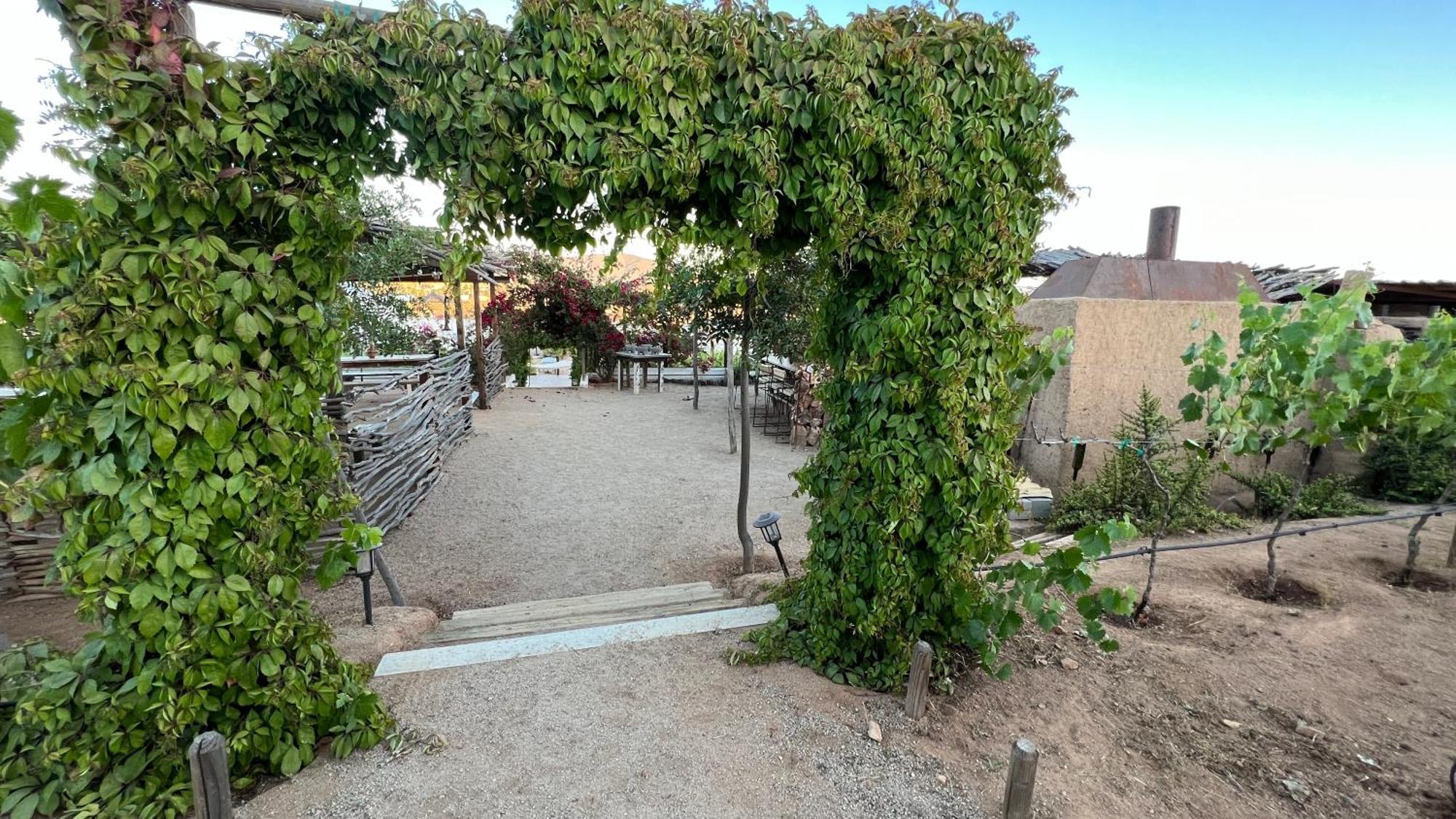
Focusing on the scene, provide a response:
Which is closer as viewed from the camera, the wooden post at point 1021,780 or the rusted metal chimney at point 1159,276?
the wooden post at point 1021,780

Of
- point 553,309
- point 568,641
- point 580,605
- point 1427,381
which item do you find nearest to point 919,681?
point 568,641

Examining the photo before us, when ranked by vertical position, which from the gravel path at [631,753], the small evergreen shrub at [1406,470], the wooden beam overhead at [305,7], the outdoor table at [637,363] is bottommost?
the gravel path at [631,753]

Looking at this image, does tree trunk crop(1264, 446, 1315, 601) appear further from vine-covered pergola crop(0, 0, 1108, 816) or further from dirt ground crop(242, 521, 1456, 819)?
vine-covered pergola crop(0, 0, 1108, 816)

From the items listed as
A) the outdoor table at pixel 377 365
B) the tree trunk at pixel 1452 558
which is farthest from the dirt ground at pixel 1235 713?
the outdoor table at pixel 377 365

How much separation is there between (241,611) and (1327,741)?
13.8 feet

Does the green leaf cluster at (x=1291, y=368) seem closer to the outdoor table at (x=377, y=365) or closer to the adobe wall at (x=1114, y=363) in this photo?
the adobe wall at (x=1114, y=363)

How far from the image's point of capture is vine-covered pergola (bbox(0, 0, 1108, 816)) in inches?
71.4

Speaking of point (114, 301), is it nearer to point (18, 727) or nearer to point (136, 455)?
point (136, 455)

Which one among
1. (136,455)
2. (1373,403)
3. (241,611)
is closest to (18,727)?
(241,611)

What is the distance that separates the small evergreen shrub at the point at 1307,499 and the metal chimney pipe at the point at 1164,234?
2517 mm

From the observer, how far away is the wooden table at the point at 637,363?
47.3ft

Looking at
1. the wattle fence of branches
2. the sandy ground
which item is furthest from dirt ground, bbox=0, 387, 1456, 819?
the wattle fence of branches

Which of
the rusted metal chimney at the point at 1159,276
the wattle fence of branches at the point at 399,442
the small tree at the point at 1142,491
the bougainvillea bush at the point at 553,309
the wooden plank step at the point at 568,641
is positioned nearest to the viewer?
the wooden plank step at the point at 568,641

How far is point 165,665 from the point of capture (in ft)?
6.46
